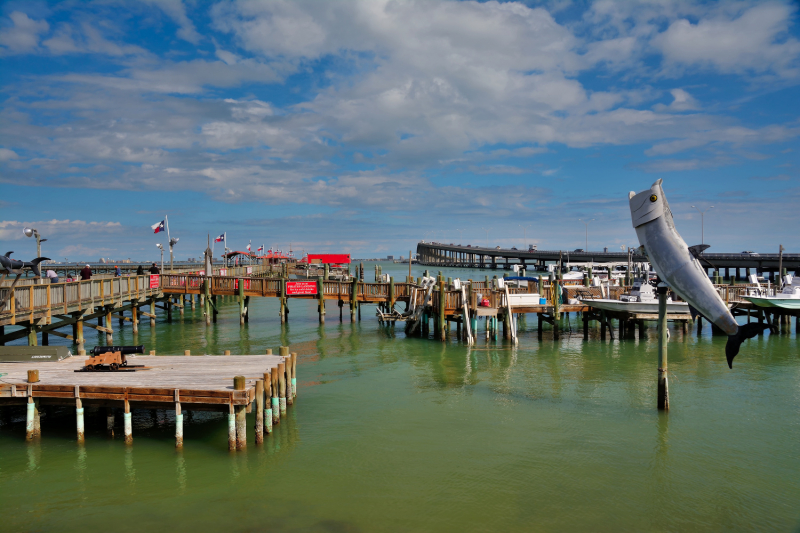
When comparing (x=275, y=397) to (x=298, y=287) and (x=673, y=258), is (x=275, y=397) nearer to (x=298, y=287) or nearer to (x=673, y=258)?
(x=673, y=258)

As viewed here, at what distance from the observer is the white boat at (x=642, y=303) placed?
1151 inches

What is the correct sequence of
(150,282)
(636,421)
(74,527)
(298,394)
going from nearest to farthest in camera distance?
(74,527)
(636,421)
(298,394)
(150,282)

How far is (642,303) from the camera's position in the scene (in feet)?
95.8

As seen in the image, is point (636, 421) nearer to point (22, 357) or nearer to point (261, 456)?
Answer: point (261, 456)

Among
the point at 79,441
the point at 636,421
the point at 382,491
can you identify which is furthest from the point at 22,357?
the point at 636,421

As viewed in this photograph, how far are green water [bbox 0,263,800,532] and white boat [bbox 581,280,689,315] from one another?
26.7ft

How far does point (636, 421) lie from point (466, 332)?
14672mm

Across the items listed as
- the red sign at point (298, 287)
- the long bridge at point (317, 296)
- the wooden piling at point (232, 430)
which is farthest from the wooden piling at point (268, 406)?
the red sign at point (298, 287)

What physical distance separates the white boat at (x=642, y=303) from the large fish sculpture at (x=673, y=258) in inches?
640

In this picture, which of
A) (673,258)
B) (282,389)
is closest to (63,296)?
(282,389)

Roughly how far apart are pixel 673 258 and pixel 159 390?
13034 millimetres

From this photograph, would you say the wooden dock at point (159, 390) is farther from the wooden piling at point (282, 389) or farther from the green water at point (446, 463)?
the green water at point (446, 463)

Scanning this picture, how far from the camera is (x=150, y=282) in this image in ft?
118

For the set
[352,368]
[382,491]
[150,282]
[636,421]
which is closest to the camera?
[382,491]
